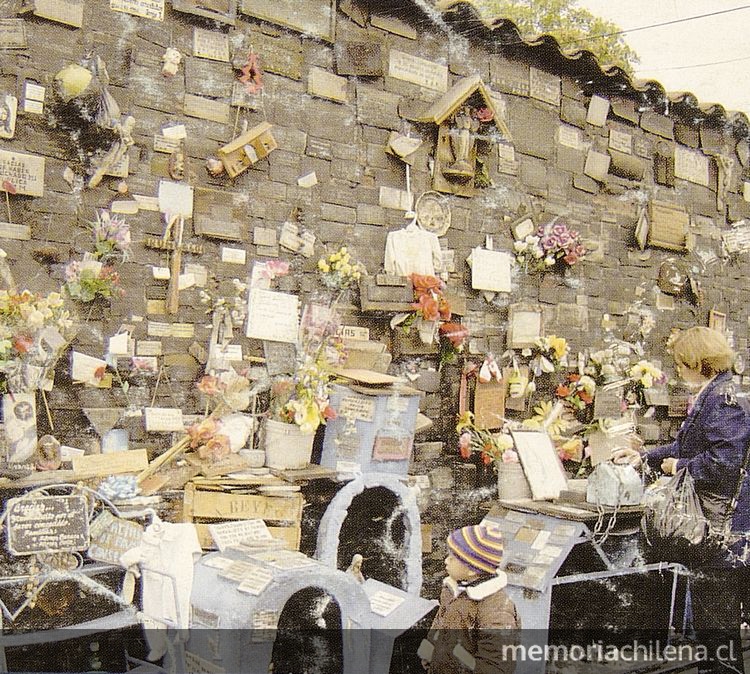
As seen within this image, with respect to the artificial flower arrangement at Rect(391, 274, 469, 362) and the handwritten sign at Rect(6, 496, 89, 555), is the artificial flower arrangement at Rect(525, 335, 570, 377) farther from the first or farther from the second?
the handwritten sign at Rect(6, 496, 89, 555)

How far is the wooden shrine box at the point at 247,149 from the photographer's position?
526 centimetres

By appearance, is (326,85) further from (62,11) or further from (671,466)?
(671,466)

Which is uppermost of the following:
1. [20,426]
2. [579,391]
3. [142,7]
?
[142,7]

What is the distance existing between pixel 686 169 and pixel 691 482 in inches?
181

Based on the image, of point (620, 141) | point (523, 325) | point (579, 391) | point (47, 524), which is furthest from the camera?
point (620, 141)

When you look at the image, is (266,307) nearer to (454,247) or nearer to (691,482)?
(454,247)

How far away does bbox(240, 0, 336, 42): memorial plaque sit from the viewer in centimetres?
536

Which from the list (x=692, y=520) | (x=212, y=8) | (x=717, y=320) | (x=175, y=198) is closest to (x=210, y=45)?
(x=212, y=8)

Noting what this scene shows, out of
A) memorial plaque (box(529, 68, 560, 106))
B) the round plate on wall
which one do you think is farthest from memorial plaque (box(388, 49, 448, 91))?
memorial plaque (box(529, 68, 560, 106))

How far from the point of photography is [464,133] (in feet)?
21.1

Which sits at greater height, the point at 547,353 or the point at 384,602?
the point at 547,353

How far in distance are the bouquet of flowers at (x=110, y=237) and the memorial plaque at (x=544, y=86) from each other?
12.7ft

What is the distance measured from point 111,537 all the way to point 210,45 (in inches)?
123

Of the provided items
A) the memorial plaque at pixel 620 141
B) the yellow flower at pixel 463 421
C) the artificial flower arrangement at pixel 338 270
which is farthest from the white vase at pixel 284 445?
the memorial plaque at pixel 620 141
